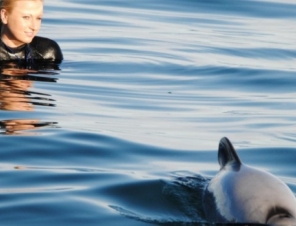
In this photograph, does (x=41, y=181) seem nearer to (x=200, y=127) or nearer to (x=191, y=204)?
(x=191, y=204)

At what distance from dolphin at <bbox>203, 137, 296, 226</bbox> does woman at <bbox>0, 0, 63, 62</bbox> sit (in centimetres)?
620

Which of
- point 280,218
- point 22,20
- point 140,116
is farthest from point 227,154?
point 22,20

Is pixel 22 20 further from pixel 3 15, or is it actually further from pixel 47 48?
pixel 47 48

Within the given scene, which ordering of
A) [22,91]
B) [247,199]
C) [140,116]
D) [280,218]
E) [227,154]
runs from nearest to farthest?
[280,218] < [247,199] < [227,154] < [140,116] < [22,91]

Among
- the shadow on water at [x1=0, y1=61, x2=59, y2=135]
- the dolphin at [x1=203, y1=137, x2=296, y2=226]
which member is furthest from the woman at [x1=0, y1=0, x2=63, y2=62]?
the dolphin at [x1=203, y1=137, x2=296, y2=226]

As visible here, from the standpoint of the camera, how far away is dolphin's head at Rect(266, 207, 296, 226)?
5.51m

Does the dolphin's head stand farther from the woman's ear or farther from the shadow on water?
the woman's ear

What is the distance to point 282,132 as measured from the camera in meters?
9.55

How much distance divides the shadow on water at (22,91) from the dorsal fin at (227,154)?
277 cm

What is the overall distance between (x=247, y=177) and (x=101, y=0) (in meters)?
14.2

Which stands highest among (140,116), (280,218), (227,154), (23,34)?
(23,34)

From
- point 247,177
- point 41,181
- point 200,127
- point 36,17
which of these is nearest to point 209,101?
point 200,127

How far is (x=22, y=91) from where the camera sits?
10969 mm

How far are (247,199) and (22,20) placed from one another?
6989mm
